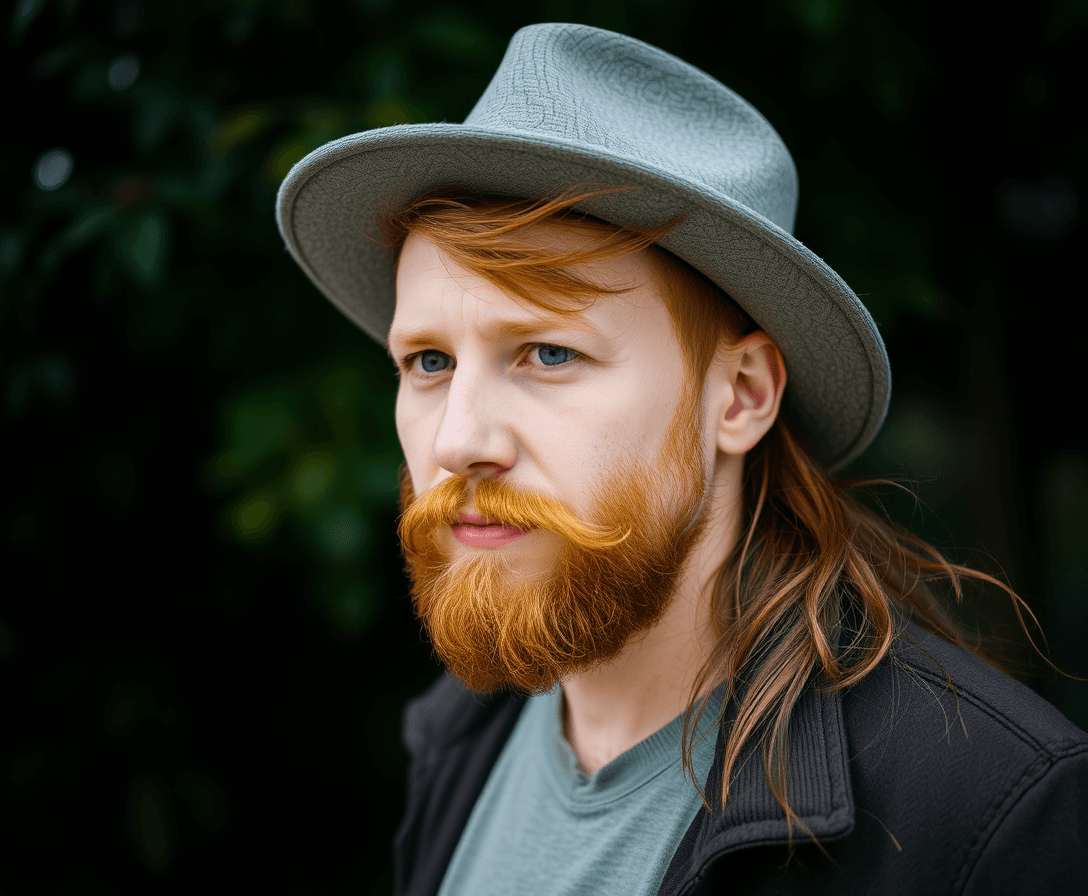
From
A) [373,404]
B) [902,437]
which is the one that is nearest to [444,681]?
[373,404]

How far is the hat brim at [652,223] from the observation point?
129 cm

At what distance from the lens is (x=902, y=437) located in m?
2.90

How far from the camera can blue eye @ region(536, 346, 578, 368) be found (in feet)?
4.61

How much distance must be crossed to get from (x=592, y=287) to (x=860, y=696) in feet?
2.62

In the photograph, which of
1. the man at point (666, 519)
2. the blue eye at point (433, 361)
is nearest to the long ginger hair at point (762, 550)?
the man at point (666, 519)

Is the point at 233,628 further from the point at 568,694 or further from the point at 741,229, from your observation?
the point at 741,229

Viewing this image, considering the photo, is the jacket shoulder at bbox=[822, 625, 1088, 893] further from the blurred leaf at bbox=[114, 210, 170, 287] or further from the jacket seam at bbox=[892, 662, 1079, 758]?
the blurred leaf at bbox=[114, 210, 170, 287]

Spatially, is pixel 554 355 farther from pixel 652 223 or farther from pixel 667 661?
pixel 667 661

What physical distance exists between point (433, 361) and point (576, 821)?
929 millimetres

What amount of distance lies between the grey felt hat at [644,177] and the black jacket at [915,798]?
1.77 feet

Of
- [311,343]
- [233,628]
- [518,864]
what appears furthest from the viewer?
[233,628]

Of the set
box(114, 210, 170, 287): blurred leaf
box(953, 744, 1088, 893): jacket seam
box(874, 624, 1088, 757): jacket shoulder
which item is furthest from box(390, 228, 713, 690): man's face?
box(114, 210, 170, 287): blurred leaf

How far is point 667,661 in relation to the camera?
1.58 m

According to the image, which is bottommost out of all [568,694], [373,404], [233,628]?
[233,628]
